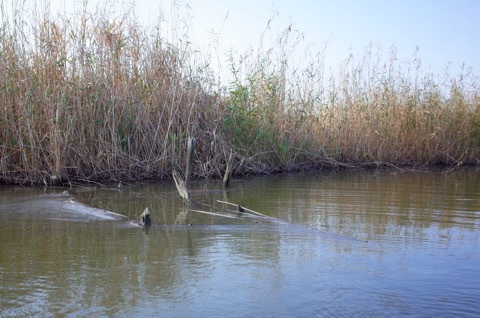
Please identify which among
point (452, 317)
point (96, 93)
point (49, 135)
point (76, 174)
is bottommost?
point (452, 317)

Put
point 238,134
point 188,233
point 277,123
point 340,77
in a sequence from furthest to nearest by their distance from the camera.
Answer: point 340,77, point 277,123, point 238,134, point 188,233

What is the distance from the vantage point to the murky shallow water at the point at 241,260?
5.88ft

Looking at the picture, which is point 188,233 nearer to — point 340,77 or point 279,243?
point 279,243

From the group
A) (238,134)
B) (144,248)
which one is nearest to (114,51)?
(238,134)

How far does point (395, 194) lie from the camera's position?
4.71m

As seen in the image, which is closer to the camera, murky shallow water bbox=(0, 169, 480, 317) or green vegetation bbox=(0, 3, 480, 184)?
murky shallow water bbox=(0, 169, 480, 317)

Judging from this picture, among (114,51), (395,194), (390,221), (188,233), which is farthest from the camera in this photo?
(114,51)

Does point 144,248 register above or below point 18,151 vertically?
below

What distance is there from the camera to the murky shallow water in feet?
5.88

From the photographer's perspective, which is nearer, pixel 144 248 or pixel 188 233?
pixel 144 248

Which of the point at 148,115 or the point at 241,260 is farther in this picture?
the point at 148,115

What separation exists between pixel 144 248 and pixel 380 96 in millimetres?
6660

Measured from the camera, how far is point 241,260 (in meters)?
2.32

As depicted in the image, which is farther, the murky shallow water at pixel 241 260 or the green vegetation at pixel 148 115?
the green vegetation at pixel 148 115
